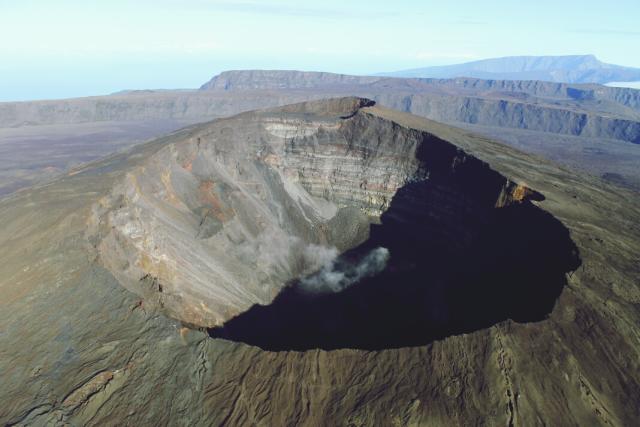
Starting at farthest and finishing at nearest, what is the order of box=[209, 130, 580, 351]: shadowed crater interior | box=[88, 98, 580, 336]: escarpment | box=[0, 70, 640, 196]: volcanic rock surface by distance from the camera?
1. box=[0, 70, 640, 196]: volcanic rock surface
2. box=[88, 98, 580, 336]: escarpment
3. box=[209, 130, 580, 351]: shadowed crater interior

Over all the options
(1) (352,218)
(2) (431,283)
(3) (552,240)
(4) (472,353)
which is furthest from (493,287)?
(1) (352,218)

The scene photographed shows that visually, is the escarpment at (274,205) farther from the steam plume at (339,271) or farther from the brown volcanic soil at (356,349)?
the brown volcanic soil at (356,349)

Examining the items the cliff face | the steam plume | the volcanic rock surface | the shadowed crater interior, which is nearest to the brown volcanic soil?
the shadowed crater interior

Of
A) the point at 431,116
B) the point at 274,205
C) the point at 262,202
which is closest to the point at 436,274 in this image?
the point at 274,205

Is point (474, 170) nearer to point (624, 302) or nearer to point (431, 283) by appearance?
point (431, 283)

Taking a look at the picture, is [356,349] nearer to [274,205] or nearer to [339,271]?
[339,271]

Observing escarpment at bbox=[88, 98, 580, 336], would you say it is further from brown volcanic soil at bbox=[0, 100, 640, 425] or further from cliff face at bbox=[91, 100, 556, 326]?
brown volcanic soil at bbox=[0, 100, 640, 425]

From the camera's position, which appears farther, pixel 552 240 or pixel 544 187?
pixel 544 187
